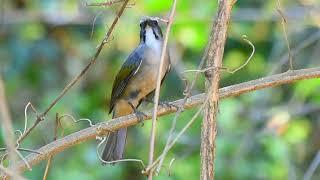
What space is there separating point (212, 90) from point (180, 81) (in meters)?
5.03

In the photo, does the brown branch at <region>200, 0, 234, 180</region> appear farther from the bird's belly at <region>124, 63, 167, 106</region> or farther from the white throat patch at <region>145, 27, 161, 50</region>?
the bird's belly at <region>124, 63, 167, 106</region>

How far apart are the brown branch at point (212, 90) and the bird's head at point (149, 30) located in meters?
2.05

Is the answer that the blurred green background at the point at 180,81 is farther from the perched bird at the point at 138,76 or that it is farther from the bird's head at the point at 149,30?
the bird's head at the point at 149,30

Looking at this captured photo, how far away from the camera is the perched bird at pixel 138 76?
4938 mm

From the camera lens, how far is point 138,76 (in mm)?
5102

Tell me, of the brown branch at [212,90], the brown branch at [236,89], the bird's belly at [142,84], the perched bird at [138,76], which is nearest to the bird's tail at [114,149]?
the perched bird at [138,76]

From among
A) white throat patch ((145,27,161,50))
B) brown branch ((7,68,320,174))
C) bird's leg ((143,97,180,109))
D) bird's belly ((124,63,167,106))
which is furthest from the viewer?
bird's belly ((124,63,167,106))

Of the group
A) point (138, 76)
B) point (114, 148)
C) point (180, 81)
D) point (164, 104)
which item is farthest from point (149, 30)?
point (180, 81)

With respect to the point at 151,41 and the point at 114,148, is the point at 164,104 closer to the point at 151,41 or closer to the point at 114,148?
the point at 114,148

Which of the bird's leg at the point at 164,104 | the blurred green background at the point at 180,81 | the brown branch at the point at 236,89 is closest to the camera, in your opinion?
the brown branch at the point at 236,89

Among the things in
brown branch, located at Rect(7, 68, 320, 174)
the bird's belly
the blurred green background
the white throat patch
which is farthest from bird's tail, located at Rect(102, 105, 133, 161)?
brown branch, located at Rect(7, 68, 320, 174)

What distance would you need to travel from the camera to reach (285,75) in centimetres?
310

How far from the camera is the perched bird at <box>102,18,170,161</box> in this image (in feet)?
16.2

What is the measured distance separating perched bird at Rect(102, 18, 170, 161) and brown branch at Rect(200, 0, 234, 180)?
212 cm
